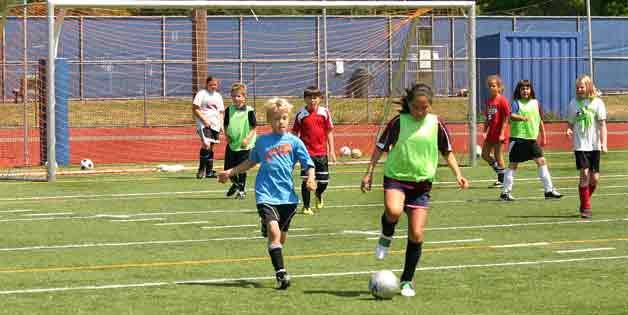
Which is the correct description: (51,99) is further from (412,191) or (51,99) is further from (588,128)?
(412,191)

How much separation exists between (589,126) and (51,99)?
10.9 metres

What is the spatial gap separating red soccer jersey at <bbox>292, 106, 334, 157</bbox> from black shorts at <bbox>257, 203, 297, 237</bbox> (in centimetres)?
647

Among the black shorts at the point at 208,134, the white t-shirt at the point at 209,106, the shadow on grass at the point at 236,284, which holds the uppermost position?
the white t-shirt at the point at 209,106

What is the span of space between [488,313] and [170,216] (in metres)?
8.31

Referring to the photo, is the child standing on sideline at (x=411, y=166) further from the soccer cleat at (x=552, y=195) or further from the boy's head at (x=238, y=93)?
the soccer cleat at (x=552, y=195)

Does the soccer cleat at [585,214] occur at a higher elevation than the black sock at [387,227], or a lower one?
lower

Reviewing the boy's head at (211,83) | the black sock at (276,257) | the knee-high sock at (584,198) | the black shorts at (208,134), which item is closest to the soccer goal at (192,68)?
the boy's head at (211,83)

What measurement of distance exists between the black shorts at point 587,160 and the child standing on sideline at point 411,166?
6.13 m

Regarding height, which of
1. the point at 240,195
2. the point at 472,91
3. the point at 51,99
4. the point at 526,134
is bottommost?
the point at 240,195

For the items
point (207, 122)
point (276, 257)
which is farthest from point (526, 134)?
point (276, 257)

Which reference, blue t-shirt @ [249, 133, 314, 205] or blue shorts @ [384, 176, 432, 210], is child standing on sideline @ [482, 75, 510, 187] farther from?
blue shorts @ [384, 176, 432, 210]

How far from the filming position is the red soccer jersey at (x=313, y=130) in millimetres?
17484

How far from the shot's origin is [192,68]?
107ft

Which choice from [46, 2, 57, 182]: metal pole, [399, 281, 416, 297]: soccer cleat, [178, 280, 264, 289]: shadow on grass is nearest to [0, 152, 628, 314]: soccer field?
[178, 280, 264, 289]: shadow on grass
